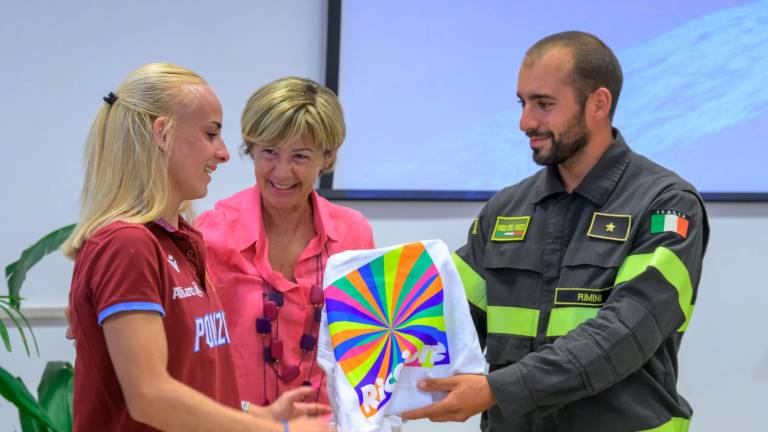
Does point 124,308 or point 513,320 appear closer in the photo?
point 124,308

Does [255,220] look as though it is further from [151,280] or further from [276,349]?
[151,280]

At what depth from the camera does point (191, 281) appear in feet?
5.11

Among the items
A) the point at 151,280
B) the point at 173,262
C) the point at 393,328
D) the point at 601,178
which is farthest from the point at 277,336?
the point at 601,178

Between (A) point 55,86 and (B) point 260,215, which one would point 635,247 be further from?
(A) point 55,86

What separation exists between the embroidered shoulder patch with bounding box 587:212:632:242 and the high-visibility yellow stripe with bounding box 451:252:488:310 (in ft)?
1.07

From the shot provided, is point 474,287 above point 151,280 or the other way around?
the other way around

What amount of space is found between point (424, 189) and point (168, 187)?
Result: 1.70 m

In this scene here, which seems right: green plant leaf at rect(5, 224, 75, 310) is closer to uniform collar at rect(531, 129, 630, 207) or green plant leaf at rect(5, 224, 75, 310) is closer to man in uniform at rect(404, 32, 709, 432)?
man in uniform at rect(404, 32, 709, 432)

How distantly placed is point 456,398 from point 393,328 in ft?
0.64

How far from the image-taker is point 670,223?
6.43ft

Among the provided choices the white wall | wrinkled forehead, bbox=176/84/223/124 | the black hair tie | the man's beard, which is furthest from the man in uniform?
the white wall

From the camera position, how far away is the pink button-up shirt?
2.06 m

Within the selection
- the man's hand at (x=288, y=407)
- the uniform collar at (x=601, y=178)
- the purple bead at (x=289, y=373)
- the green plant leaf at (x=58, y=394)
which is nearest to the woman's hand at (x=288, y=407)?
the man's hand at (x=288, y=407)

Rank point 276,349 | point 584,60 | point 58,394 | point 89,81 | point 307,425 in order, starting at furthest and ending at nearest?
1. point 89,81
2. point 58,394
3. point 584,60
4. point 276,349
5. point 307,425
